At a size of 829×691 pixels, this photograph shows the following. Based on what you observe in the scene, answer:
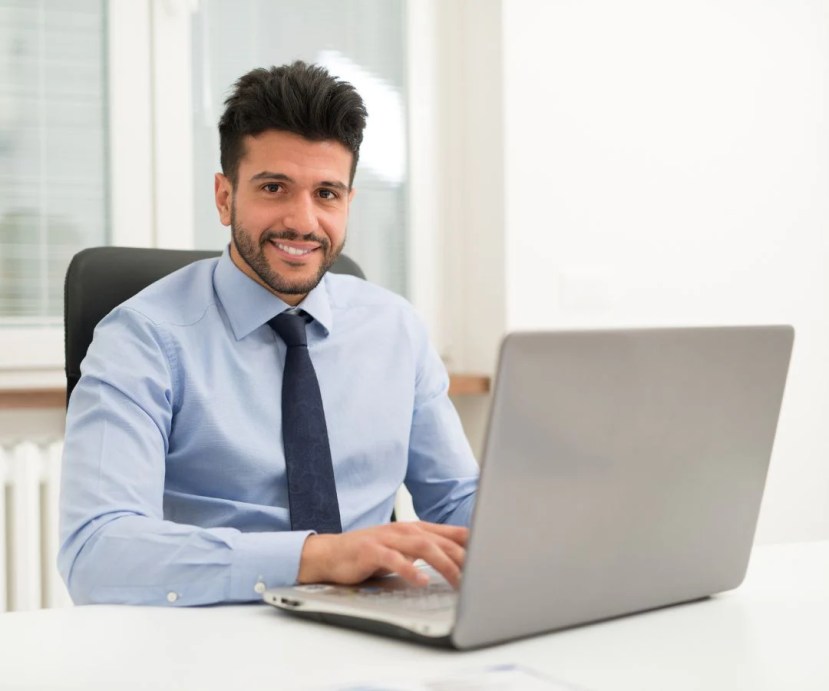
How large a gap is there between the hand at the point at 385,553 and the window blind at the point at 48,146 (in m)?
1.50

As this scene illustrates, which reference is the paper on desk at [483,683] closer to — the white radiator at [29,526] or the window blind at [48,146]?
the white radiator at [29,526]

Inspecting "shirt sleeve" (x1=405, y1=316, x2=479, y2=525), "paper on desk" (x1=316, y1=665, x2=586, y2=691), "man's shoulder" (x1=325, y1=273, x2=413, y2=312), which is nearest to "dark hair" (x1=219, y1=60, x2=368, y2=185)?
"man's shoulder" (x1=325, y1=273, x2=413, y2=312)

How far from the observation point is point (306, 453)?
133 centimetres

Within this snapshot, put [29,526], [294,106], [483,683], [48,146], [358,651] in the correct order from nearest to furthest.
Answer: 1. [483,683]
2. [358,651]
3. [294,106]
4. [29,526]
5. [48,146]

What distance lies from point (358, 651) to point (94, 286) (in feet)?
2.57

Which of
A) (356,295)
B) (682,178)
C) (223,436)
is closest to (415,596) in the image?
(223,436)

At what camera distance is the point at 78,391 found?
1.25 m

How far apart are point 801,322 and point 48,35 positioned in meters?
2.06

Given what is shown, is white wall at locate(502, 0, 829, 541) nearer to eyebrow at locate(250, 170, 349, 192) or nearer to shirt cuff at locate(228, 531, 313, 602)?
eyebrow at locate(250, 170, 349, 192)

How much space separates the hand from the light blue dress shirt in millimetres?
31

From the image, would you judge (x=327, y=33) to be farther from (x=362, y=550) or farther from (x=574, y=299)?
(x=362, y=550)

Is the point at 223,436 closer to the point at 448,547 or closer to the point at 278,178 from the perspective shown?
the point at 278,178

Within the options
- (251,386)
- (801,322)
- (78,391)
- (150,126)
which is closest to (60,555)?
(78,391)

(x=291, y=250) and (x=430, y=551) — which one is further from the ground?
(x=291, y=250)
